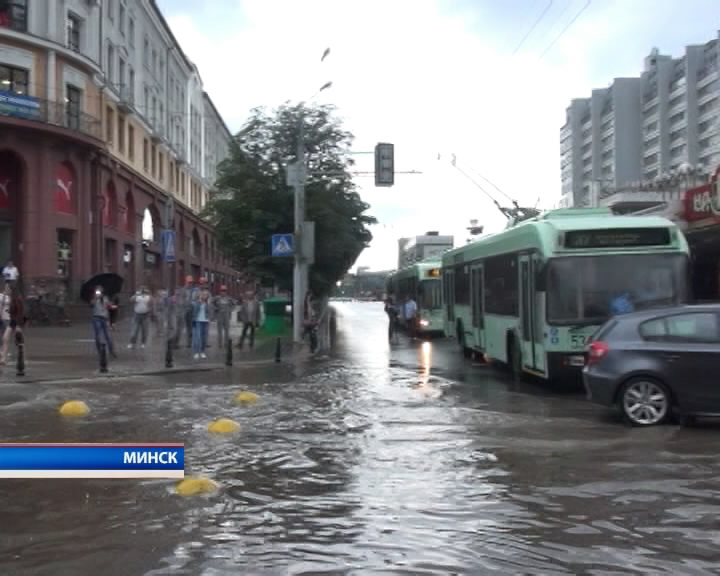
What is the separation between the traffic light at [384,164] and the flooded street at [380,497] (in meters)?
12.1

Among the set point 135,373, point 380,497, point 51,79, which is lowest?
point 380,497

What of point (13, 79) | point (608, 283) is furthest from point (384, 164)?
point (13, 79)

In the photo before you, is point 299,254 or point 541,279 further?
point 299,254

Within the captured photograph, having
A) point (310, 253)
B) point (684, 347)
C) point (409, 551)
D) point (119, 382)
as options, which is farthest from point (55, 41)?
point (409, 551)

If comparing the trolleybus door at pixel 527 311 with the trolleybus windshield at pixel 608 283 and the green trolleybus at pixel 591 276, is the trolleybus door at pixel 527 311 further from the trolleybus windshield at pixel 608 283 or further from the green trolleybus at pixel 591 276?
the trolleybus windshield at pixel 608 283

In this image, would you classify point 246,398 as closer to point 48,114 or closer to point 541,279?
point 541,279

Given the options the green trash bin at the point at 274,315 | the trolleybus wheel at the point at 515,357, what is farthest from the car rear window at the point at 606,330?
the green trash bin at the point at 274,315

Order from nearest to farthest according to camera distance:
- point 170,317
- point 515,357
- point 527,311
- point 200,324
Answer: point 527,311, point 515,357, point 200,324, point 170,317

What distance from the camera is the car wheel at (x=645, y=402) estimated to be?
405 inches

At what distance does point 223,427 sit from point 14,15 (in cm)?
3193

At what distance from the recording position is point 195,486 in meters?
7.08

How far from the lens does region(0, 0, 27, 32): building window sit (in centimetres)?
3550

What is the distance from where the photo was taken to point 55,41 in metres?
36.8

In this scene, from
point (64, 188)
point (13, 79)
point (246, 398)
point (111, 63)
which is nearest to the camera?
point (246, 398)
